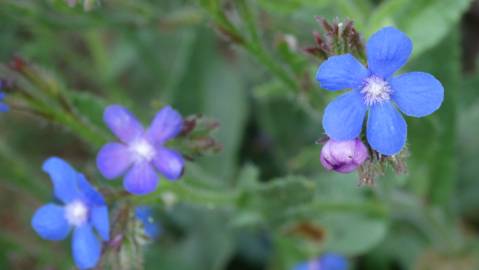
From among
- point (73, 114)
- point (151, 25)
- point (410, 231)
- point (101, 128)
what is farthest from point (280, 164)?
point (73, 114)

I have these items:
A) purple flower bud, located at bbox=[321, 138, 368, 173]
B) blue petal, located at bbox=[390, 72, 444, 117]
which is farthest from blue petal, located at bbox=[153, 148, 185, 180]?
blue petal, located at bbox=[390, 72, 444, 117]

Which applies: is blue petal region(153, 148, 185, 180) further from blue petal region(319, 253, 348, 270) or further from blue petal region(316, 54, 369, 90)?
blue petal region(319, 253, 348, 270)

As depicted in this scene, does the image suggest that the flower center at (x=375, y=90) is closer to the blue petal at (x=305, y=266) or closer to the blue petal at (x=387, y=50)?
the blue petal at (x=387, y=50)

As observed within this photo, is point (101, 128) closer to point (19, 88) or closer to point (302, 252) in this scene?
point (19, 88)

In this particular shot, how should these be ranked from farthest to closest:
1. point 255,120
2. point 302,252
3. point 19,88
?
point 255,120 < point 302,252 < point 19,88

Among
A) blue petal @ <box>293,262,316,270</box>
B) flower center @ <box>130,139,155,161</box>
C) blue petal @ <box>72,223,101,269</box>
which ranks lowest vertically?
blue petal @ <box>72,223,101,269</box>

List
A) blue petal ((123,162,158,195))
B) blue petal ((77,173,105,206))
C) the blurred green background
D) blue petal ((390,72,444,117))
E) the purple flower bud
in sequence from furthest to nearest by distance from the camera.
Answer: the blurred green background → blue petal ((77,173,105,206)) → blue petal ((123,162,158,195)) → the purple flower bud → blue petal ((390,72,444,117))

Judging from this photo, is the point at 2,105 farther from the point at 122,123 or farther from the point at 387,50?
the point at 387,50

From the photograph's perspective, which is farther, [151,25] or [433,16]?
[151,25]
